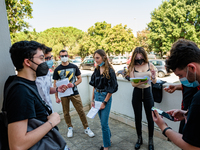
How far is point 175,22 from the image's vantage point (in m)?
22.0

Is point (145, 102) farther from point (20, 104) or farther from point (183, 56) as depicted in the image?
point (20, 104)

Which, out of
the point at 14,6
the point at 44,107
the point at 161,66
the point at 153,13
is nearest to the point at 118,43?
the point at 153,13

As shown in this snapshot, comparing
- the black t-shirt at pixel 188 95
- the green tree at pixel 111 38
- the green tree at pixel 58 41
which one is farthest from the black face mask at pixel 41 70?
the green tree at pixel 58 41

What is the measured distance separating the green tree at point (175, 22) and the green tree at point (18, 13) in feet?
68.3

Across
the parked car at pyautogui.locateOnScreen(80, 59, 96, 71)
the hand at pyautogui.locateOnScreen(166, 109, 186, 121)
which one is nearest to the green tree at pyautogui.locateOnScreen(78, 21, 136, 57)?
the parked car at pyautogui.locateOnScreen(80, 59, 96, 71)

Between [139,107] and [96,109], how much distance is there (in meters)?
0.95

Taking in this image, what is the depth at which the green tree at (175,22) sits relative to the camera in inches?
802

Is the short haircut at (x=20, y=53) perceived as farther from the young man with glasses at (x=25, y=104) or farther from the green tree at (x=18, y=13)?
the green tree at (x=18, y=13)

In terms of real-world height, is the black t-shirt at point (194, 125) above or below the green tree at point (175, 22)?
below

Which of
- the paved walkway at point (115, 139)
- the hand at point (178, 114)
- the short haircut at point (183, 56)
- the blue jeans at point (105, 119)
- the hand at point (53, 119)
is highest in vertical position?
the short haircut at point (183, 56)

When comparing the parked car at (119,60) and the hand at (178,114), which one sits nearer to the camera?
the hand at (178,114)

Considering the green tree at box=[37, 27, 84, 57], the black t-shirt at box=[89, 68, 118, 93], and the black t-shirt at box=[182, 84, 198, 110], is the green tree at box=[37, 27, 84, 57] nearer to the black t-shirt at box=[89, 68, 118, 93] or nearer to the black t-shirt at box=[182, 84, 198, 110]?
the black t-shirt at box=[89, 68, 118, 93]

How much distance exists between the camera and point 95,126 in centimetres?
419

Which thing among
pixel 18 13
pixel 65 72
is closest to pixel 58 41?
pixel 18 13
